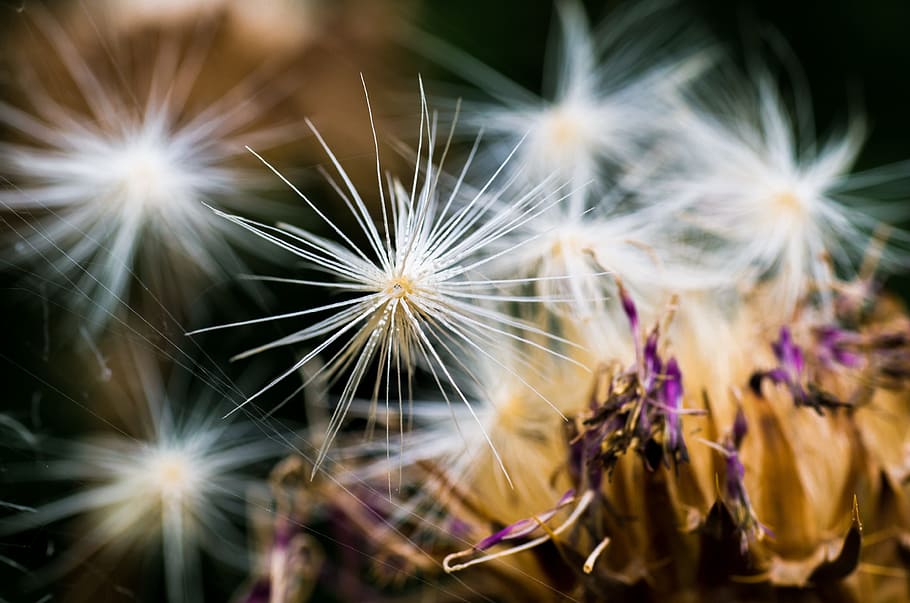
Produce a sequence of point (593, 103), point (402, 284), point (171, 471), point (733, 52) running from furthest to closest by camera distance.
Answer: point (733, 52), point (593, 103), point (171, 471), point (402, 284)

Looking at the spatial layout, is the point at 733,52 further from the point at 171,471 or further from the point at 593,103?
the point at 171,471

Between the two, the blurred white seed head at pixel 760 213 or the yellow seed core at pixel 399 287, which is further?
the blurred white seed head at pixel 760 213

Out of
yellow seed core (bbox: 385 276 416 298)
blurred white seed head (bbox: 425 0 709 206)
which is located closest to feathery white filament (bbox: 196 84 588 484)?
yellow seed core (bbox: 385 276 416 298)

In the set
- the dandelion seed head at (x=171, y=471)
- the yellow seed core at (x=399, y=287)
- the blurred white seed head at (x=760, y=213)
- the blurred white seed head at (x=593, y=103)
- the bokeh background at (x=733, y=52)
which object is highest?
the bokeh background at (x=733, y=52)

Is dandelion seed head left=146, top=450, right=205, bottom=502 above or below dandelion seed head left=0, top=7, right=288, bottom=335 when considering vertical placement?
below

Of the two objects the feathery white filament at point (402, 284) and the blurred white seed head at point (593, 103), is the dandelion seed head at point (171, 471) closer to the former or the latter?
the feathery white filament at point (402, 284)

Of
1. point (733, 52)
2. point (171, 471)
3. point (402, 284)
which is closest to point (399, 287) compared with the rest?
point (402, 284)

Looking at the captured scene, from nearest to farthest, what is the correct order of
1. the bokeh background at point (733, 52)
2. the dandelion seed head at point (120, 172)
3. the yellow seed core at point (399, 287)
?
the yellow seed core at point (399, 287) < the dandelion seed head at point (120, 172) < the bokeh background at point (733, 52)

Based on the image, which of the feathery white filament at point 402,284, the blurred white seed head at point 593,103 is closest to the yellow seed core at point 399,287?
the feathery white filament at point 402,284

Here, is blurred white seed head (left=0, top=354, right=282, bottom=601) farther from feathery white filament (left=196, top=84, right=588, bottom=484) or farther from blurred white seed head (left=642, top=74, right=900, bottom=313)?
blurred white seed head (left=642, top=74, right=900, bottom=313)

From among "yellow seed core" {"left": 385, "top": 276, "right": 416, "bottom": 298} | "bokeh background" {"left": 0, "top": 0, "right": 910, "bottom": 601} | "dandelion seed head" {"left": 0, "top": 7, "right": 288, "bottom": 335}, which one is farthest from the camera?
"bokeh background" {"left": 0, "top": 0, "right": 910, "bottom": 601}

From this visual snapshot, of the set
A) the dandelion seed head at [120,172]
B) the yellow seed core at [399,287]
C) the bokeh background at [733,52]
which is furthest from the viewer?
the bokeh background at [733,52]

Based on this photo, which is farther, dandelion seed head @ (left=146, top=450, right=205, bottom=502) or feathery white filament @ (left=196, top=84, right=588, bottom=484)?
dandelion seed head @ (left=146, top=450, right=205, bottom=502)

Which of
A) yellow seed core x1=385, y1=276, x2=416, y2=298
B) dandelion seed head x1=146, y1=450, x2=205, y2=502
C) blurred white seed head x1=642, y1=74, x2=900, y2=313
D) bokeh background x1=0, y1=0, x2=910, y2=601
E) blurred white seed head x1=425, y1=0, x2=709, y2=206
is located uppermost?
bokeh background x1=0, y1=0, x2=910, y2=601
